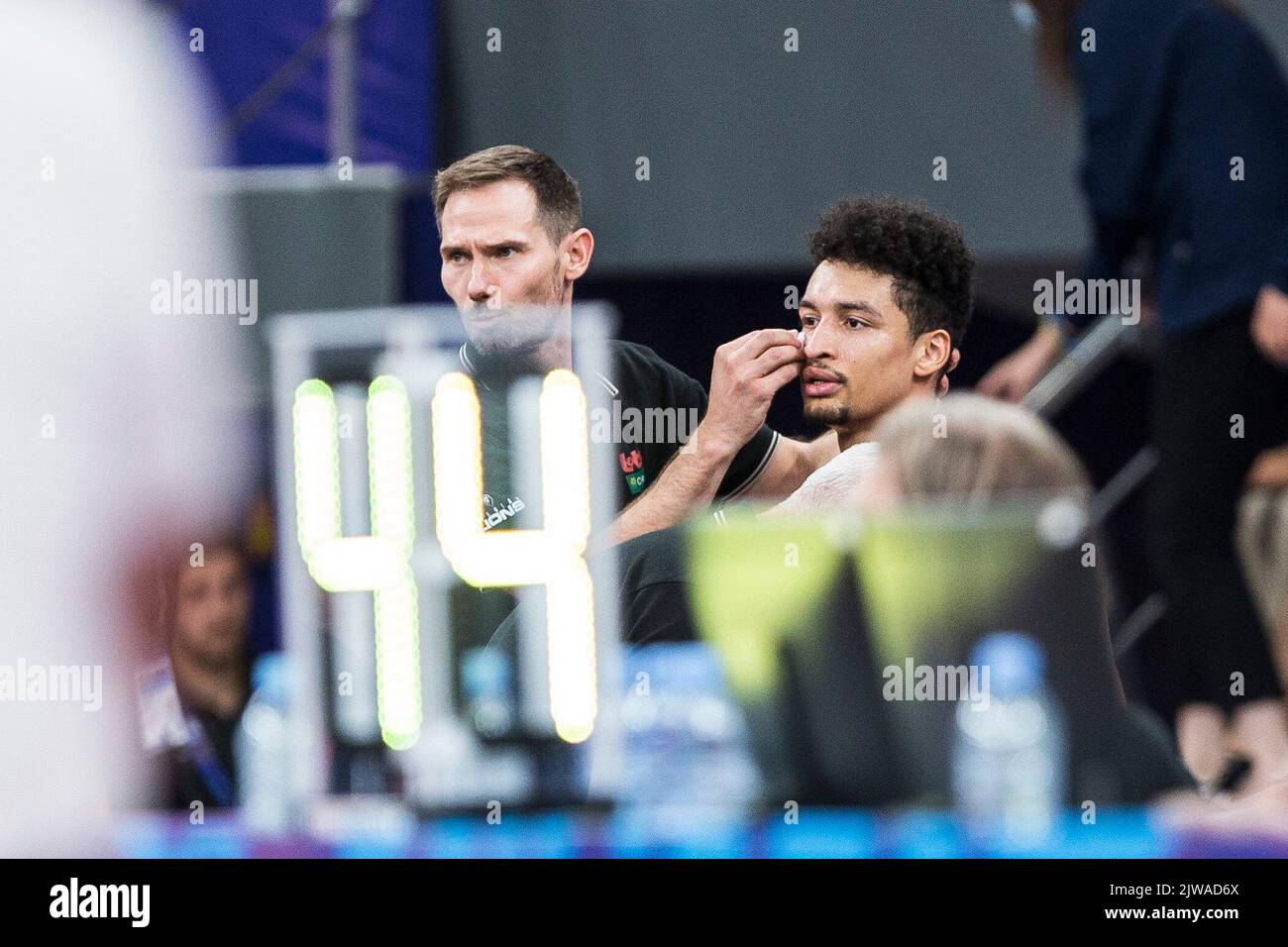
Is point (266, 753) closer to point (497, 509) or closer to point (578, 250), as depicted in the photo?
point (497, 509)

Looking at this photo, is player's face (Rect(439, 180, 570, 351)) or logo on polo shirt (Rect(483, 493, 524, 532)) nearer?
logo on polo shirt (Rect(483, 493, 524, 532))

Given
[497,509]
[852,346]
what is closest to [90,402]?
[497,509]

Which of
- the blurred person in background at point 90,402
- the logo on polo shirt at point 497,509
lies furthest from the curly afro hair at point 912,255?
the blurred person in background at point 90,402

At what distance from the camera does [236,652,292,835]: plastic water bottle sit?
208 cm

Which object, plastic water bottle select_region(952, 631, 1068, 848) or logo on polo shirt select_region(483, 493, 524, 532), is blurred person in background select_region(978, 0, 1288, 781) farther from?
logo on polo shirt select_region(483, 493, 524, 532)

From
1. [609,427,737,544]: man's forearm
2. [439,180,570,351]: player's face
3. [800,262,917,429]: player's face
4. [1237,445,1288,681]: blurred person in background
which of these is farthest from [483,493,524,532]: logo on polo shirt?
[1237,445,1288,681]: blurred person in background

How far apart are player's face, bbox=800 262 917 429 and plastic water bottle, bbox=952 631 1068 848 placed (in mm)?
327

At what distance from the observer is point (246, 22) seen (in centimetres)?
232

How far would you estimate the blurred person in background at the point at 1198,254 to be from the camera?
84.6 inches

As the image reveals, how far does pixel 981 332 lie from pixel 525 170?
1.94ft

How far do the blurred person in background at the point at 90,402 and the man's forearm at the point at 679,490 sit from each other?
0.46 meters

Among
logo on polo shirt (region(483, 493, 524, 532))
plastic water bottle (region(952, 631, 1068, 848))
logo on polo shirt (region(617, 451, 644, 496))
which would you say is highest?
logo on polo shirt (region(617, 451, 644, 496))

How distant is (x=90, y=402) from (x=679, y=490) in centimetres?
70

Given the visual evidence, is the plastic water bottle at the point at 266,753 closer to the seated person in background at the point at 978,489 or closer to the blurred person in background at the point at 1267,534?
the seated person in background at the point at 978,489
